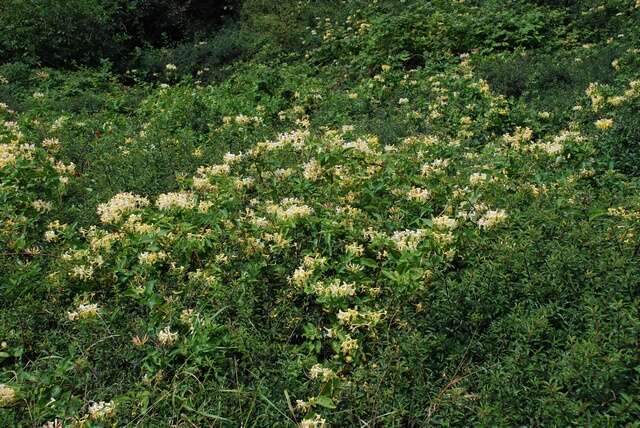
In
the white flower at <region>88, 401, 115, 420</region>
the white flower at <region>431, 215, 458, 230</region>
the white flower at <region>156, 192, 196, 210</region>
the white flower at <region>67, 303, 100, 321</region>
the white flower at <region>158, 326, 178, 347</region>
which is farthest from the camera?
the white flower at <region>156, 192, 196, 210</region>

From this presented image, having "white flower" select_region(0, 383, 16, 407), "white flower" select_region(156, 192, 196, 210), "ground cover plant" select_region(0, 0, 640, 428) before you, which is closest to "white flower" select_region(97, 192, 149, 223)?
"ground cover plant" select_region(0, 0, 640, 428)

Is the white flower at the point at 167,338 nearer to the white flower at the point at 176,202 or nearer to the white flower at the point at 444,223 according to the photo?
the white flower at the point at 176,202

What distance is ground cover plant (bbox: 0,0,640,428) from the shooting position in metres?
2.32

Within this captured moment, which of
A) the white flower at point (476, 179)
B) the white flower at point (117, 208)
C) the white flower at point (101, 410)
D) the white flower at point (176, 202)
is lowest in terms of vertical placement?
the white flower at point (476, 179)

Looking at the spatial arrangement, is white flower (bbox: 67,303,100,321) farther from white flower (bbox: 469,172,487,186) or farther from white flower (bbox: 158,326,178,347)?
white flower (bbox: 469,172,487,186)

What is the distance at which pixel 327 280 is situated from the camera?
114 inches

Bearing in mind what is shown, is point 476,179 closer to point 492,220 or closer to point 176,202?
point 492,220

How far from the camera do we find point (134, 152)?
528cm

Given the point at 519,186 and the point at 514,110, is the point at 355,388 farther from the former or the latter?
the point at 514,110

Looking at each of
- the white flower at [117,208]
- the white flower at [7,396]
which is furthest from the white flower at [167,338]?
the white flower at [117,208]

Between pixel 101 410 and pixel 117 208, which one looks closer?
pixel 101 410

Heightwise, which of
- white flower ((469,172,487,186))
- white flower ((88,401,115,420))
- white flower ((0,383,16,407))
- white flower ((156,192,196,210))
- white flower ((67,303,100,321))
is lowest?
white flower ((469,172,487,186))

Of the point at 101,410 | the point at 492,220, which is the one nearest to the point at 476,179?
the point at 492,220

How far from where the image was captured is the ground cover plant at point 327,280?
7.61 feet
